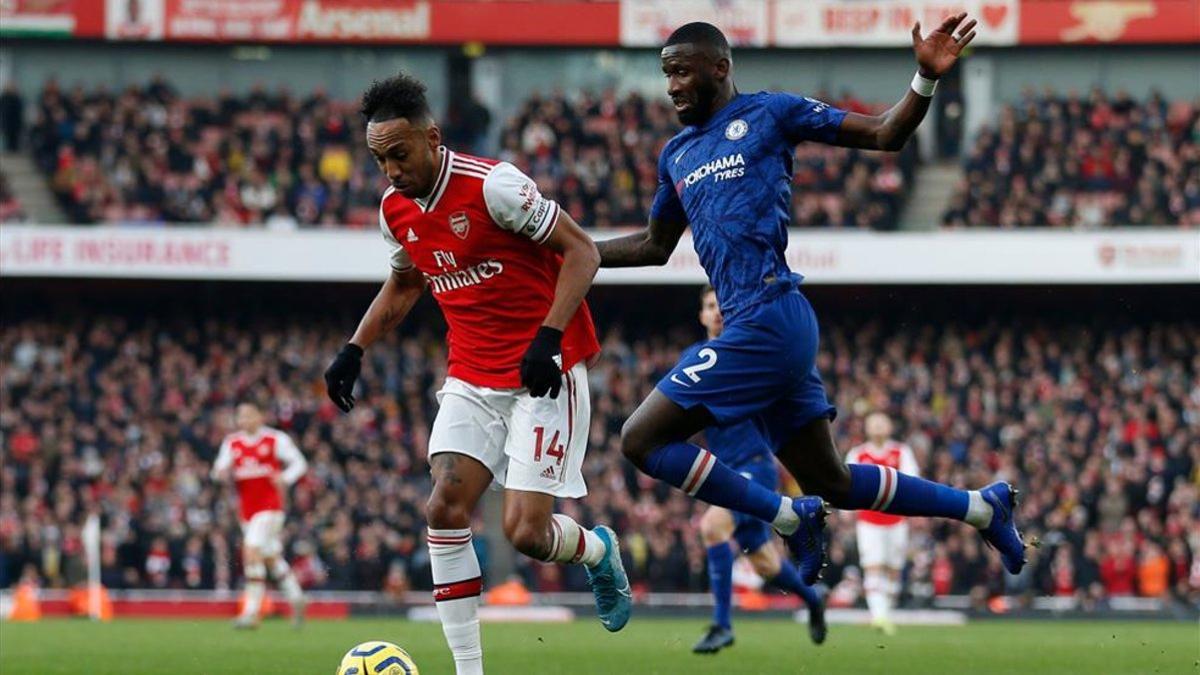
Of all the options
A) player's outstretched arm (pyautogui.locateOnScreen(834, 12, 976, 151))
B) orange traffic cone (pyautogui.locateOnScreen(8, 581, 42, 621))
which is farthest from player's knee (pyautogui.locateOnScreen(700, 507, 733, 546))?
orange traffic cone (pyautogui.locateOnScreen(8, 581, 42, 621))

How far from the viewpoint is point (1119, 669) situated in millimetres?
11109

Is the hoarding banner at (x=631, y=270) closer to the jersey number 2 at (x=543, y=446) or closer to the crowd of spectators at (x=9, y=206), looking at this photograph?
the crowd of spectators at (x=9, y=206)

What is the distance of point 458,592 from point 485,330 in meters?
1.26

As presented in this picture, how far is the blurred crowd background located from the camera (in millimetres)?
31172

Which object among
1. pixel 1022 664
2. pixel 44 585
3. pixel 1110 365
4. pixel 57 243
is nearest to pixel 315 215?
pixel 57 243

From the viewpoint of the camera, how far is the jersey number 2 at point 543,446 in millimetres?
8477

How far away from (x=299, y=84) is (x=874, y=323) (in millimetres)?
12092

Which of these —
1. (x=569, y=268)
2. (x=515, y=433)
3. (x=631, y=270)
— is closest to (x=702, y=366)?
(x=569, y=268)

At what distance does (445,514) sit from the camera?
8.20 meters

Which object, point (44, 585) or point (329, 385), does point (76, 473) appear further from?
point (329, 385)

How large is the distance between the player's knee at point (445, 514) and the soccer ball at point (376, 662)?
634 mm

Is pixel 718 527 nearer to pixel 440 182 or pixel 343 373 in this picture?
pixel 343 373

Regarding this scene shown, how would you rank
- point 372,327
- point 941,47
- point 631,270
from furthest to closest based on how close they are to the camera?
point 631,270
point 372,327
point 941,47

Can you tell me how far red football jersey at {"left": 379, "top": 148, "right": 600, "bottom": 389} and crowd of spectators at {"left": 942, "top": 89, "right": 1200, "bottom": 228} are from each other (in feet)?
76.2
